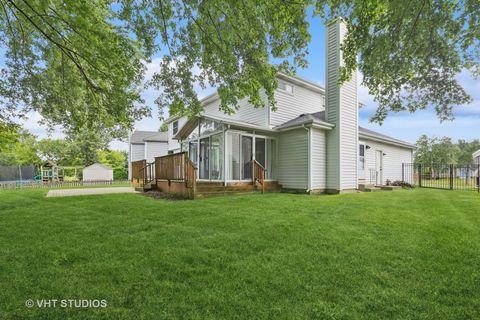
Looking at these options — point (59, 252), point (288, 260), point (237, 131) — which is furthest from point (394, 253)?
point (237, 131)

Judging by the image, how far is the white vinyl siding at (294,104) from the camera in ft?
37.6

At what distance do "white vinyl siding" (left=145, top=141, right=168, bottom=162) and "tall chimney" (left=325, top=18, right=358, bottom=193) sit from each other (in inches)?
631

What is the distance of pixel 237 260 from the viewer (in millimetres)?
3031

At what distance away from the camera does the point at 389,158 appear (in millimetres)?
14961

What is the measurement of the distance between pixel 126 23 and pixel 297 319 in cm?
653

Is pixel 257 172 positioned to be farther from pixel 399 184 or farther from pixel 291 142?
pixel 399 184

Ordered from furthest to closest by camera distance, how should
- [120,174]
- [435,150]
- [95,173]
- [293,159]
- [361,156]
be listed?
[435,150], [120,174], [95,173], [361,156], [293,159]

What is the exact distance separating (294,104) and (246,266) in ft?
35.0

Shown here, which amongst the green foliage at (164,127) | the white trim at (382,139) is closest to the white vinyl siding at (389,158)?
the white trim at (382,139)

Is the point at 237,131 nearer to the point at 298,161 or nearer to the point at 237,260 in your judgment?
the point at 298,161

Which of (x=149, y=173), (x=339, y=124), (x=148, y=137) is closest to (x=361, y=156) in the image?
(x=339, y=124)

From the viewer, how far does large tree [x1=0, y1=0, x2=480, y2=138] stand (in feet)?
13.8

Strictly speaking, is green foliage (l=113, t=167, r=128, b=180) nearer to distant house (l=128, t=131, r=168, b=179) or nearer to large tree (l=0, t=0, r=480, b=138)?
distant house (l=128, t=131, r=168, b=179)

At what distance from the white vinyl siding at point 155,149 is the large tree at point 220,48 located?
14779 millimetres
